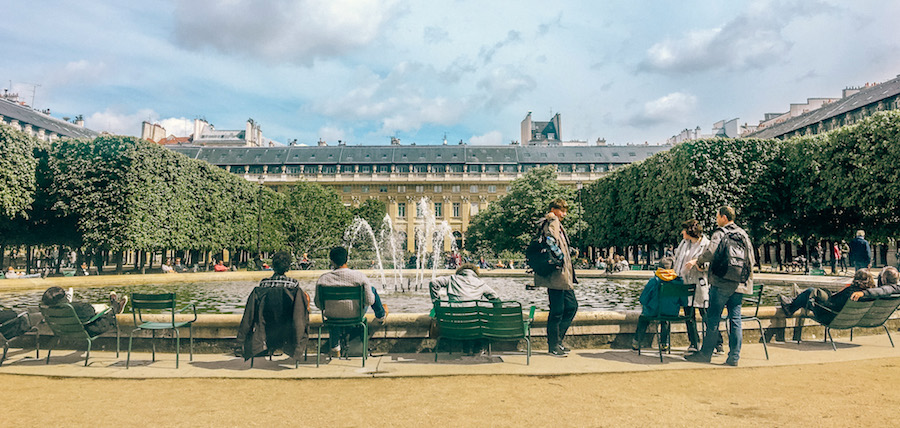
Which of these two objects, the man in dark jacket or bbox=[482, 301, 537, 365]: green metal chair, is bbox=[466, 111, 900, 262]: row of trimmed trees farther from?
the man in dark jacket

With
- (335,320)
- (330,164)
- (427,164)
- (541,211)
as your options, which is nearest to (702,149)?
(541,211)

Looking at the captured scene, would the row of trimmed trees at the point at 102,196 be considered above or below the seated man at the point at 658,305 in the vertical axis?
above

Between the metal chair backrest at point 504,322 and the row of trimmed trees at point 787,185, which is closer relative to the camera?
the metal chair backrest at point 504,322

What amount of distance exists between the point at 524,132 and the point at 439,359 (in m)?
90.4

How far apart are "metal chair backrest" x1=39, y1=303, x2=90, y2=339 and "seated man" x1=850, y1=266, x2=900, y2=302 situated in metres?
10.2

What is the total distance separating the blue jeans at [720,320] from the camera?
6.72 m

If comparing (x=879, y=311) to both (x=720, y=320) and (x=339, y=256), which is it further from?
(x=339, y=256)

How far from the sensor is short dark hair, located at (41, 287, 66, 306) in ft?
22.2

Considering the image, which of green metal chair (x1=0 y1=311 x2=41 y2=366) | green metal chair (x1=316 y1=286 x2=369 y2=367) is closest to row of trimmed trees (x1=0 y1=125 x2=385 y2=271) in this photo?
green metal chair (x1=0 y1=311 x2=41 y2=366)

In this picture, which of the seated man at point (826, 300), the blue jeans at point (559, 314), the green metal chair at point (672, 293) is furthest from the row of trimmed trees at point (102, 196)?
the seated man at point (826, 300)

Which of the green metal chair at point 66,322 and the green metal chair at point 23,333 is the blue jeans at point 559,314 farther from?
the green metal chair at point 23,333

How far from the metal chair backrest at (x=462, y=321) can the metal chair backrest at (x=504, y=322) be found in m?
0.09

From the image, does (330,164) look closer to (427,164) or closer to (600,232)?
(427,164)

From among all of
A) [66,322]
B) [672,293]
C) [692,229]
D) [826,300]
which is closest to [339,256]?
[66,322]
